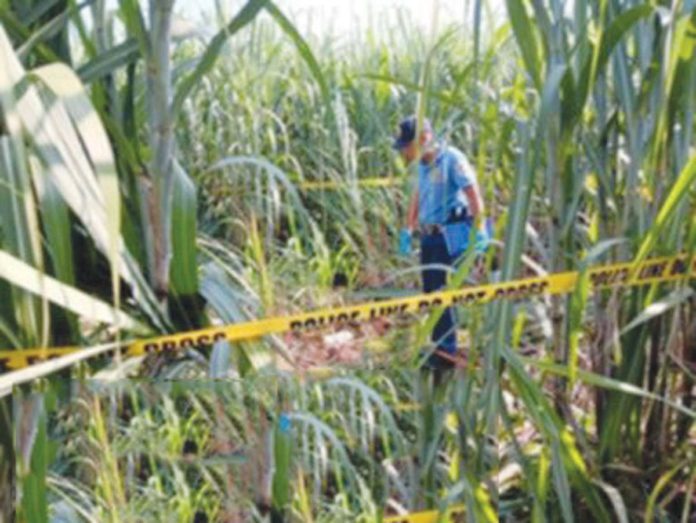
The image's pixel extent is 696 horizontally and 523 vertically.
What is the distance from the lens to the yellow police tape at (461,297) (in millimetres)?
1048

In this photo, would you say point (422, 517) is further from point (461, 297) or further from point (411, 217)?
point (411, 217)

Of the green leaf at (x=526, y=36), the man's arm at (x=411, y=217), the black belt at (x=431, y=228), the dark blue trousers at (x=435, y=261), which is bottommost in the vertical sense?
the dark blue trousers at (x=435, y=261)

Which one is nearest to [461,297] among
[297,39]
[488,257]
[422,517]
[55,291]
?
[488,257]

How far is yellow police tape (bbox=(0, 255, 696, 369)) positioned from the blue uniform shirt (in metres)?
1.08

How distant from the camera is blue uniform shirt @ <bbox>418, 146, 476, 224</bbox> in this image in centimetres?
234

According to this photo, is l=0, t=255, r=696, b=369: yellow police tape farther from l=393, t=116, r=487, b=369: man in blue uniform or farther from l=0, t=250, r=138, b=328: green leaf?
l=393, t=116, r=487, b=369: man in blue uniform

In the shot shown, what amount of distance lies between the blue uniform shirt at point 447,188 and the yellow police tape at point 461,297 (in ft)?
3.55

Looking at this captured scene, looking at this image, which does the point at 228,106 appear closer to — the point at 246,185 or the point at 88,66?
the point at 246,185

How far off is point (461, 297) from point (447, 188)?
4.12ft

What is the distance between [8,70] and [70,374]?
0.32m

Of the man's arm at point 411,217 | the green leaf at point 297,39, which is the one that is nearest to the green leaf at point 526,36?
the green leaf at point 297,39

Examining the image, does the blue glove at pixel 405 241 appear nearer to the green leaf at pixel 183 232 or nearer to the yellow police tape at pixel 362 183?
the yellow police tape at pixel 362 183

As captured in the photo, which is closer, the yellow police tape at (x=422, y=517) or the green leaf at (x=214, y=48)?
the green leaf at (x=214, y=48)

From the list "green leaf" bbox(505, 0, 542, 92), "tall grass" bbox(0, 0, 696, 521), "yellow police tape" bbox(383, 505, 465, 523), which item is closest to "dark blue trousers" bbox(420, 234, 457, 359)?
"tall grass" bbox(0, 0, 696, 521)
